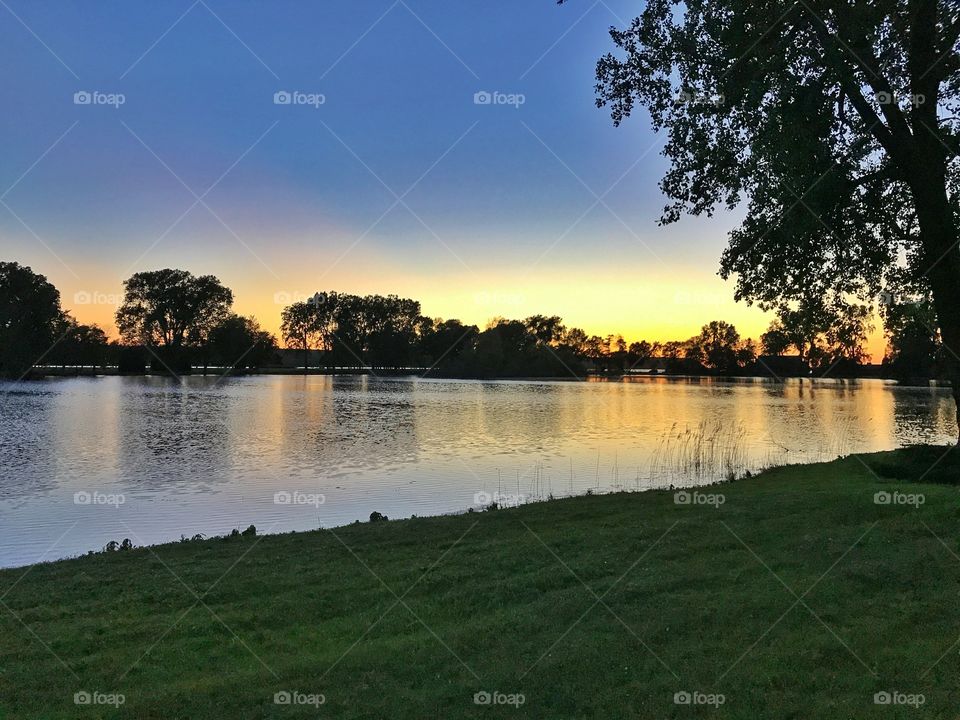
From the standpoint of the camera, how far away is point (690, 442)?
2936 centimetres

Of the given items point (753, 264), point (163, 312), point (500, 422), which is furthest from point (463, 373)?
point (753, 264)

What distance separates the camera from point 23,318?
93938mm

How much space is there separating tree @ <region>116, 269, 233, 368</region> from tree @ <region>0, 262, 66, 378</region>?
26.1 meters

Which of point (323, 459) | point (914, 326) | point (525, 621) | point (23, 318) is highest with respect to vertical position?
point (23, 318)

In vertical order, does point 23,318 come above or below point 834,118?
above

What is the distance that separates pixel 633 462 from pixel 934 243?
14.2 meters

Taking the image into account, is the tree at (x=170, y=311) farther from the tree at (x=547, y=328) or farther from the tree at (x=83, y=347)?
the tree at (x=547, y=328)

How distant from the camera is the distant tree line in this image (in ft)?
317

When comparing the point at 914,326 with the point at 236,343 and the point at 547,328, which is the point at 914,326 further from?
the point at 547,328

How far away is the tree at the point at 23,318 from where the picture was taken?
92312 millimetres

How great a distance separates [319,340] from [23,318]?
8251 cm

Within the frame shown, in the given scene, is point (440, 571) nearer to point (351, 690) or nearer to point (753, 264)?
point (351, 690)

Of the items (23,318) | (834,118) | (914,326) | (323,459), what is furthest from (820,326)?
(23,318)

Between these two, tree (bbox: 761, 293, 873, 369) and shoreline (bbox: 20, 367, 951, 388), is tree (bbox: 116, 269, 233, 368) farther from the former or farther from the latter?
tree (bbox: 761, 293, 873, 369)
